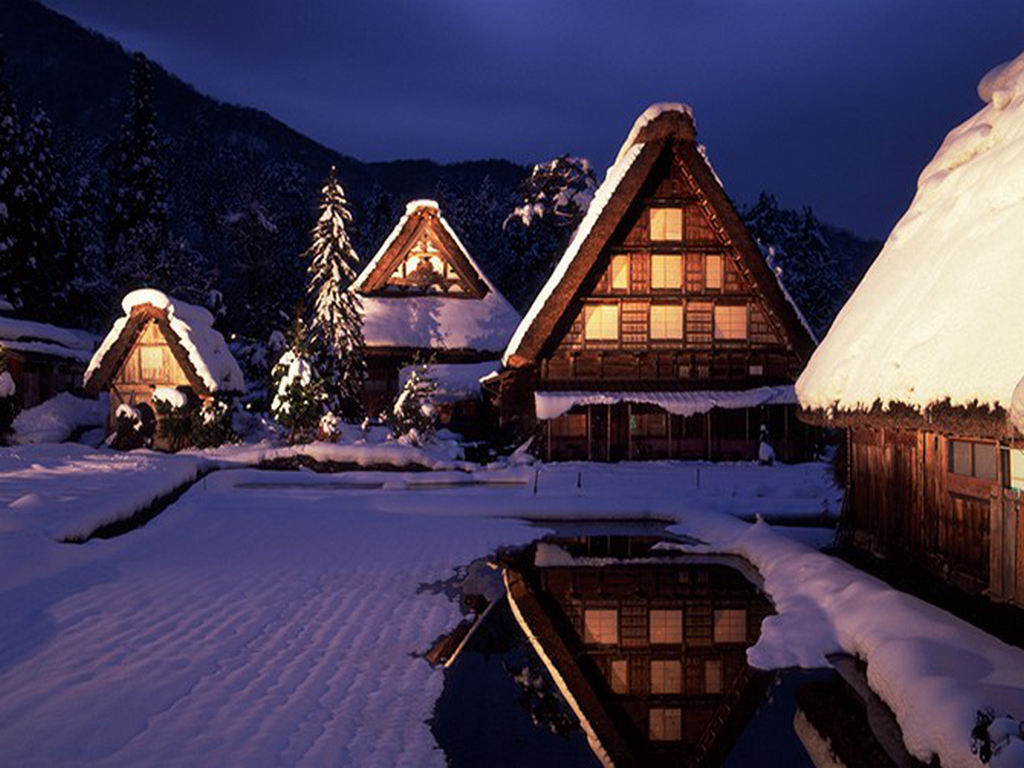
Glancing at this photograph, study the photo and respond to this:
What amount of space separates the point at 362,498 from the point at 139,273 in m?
31.7

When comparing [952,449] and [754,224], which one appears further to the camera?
[754,224]

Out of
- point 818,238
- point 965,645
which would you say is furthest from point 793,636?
point 818,238

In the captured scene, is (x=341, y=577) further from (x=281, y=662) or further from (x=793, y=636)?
(x=793, y=636)

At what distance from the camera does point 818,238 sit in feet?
208

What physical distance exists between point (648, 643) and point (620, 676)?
3.46 feet

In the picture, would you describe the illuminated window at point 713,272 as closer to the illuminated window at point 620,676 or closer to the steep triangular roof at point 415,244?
the steep triangular roof at point 415,244

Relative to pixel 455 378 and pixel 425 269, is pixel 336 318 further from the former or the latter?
pixel 425 269

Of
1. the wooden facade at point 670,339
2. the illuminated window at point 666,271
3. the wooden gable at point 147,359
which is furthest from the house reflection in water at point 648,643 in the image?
the wooden gable at point 147,359

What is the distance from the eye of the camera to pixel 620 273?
28.2 metres

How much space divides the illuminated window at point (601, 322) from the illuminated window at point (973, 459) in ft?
61.9

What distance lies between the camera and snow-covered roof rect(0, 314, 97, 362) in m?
34.8

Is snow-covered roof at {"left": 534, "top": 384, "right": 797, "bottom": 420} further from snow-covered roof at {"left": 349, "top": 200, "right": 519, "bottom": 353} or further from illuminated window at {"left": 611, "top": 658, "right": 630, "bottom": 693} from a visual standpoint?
illuminated window at {"left": 611, "top": 658, "right": 630, "bottom": 693}

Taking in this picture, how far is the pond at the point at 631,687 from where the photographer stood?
6184mm

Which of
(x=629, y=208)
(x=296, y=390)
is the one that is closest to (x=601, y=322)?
(x=629, y=208)
